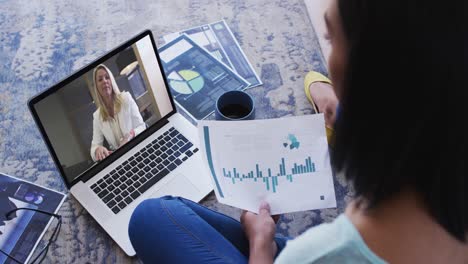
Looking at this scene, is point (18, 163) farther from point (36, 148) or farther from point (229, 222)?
point (229, 222)

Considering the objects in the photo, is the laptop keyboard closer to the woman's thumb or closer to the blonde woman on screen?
the blonde woman on screen

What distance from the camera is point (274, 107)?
3.89ft

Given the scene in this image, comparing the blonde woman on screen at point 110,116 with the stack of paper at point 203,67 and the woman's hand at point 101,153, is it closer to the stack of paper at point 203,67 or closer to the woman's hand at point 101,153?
the woman's hand at point 101,153

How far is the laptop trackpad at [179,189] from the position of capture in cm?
99

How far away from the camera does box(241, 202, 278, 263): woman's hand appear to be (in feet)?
2.66

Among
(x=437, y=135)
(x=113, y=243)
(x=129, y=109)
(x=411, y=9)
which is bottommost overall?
(x=113, y=243)

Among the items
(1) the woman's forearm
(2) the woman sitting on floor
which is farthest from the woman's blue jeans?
(2) the woman sitting on floor

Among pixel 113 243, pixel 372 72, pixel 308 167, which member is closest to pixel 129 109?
pixel 113 243

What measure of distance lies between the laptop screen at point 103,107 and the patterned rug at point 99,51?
13 centimetres

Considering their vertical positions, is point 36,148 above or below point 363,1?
below

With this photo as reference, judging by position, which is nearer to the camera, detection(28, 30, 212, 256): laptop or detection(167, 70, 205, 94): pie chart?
detection(28, 30, 212, 256): laptop

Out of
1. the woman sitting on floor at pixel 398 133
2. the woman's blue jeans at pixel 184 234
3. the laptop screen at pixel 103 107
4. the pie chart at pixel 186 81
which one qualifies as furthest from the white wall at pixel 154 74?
the woman sitting on floor at pixel 398 133

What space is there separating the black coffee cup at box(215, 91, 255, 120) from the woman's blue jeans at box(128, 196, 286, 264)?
0.21 metres

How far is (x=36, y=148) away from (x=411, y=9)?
36.6 inches
